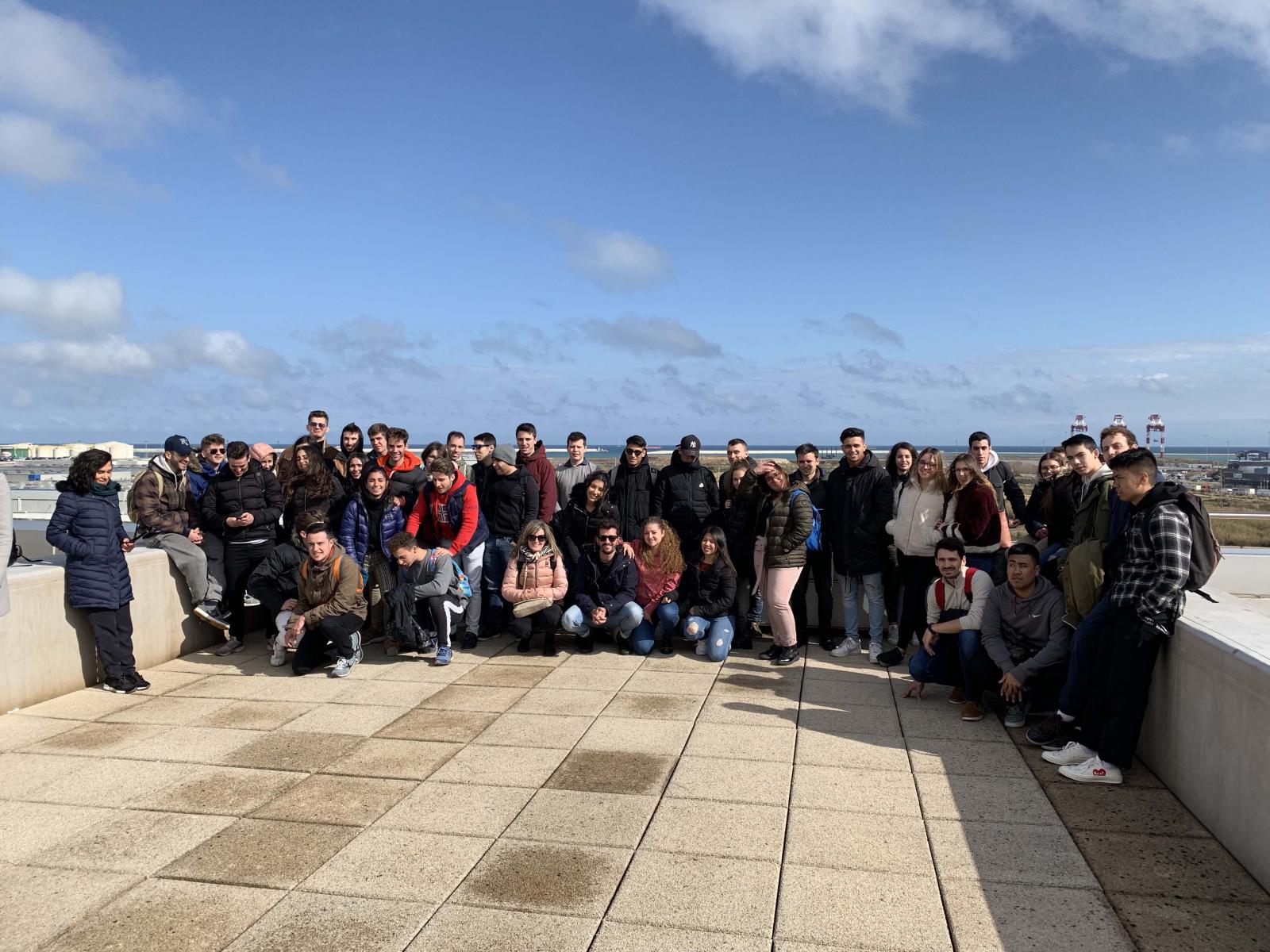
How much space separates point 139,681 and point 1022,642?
573 centimetres

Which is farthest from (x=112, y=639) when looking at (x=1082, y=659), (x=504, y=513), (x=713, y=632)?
(x=1082, y=659)

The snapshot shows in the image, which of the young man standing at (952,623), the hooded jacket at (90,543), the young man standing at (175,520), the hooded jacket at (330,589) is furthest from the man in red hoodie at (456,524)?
the young man standing at (952,623)

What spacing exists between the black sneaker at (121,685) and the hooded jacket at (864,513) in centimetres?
519

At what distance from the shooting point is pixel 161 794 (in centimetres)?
416

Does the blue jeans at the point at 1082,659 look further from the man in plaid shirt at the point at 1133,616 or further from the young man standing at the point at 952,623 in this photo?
the young man standing at the point at 952,623

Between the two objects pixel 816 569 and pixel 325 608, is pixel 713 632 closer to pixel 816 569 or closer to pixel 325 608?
pixel 816 569

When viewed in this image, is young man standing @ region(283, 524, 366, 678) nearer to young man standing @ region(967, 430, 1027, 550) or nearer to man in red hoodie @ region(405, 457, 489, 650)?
man in red hoodie @ region(405, 457, 489, 650)

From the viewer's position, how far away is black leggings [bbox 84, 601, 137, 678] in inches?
235

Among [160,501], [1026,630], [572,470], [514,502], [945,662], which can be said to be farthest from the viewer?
[572,470]

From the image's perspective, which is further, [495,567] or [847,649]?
[495,567]

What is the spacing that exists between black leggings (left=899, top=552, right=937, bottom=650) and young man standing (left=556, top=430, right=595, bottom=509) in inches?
113

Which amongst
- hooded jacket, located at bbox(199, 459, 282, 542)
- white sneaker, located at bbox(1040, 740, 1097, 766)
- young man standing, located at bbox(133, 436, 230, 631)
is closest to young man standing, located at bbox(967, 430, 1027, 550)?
white sneaker, located at bbox(1040, 740, 1097, 766)

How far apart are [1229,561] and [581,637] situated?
6.50 metres

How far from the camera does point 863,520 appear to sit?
6898mm
